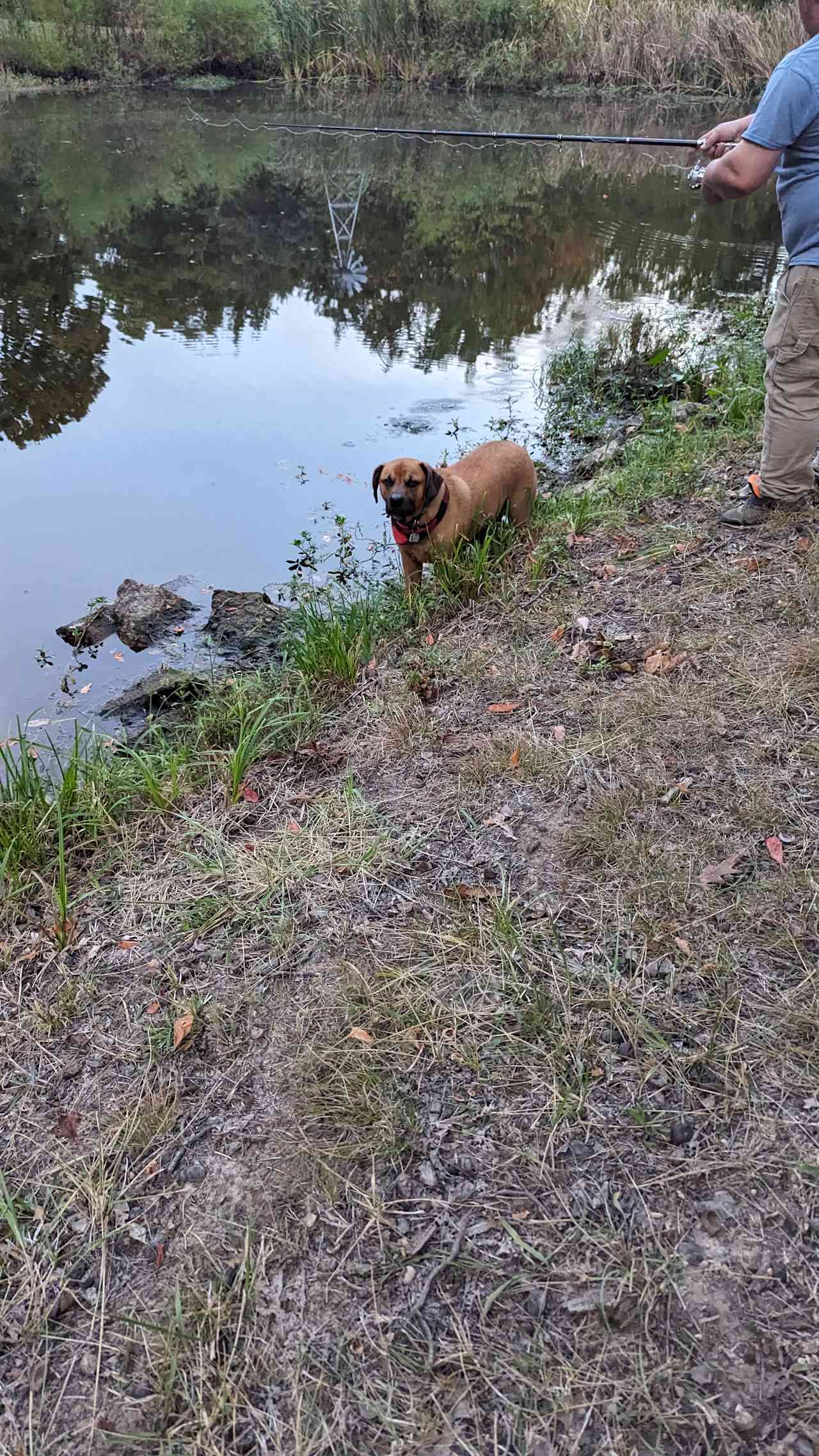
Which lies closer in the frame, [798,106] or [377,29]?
[798,106]

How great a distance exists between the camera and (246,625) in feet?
16.0

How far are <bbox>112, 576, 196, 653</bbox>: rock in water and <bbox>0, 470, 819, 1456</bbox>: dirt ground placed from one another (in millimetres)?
1952

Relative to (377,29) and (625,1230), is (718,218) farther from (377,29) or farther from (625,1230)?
(377,29)

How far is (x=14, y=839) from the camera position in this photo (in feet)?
9.32

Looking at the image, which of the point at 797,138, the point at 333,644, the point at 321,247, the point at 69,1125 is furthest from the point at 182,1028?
the point at 321,247

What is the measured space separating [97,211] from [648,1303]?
14188 millimetres

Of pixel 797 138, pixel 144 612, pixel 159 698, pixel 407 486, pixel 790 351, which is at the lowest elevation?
pixel 159 698

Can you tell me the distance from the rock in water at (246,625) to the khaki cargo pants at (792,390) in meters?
2.75

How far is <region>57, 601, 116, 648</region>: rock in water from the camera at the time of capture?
15.5 feet

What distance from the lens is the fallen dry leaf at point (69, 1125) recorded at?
198cm

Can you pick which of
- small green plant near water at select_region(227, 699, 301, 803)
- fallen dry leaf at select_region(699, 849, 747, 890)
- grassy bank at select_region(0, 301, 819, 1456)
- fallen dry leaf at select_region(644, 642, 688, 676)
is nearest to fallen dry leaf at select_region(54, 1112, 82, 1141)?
grassy bank at select_region(0, 301, 819, 1456)

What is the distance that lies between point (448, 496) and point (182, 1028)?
324cm

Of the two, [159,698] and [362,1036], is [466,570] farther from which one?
[362,1036]

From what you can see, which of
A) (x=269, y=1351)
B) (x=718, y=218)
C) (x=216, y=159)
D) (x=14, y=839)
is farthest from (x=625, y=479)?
(x=216, y=159)
